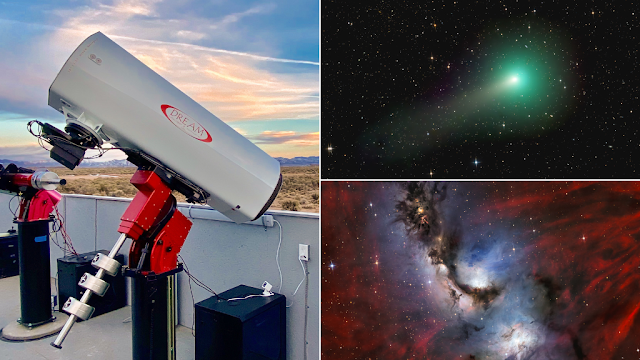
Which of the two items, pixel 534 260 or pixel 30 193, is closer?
pixel 534 260

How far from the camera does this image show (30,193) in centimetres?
226

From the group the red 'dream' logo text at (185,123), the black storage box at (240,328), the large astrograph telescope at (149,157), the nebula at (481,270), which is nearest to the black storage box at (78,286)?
the black storage box at (240,328)

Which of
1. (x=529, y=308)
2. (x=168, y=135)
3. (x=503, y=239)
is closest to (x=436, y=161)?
(x=503, y=239)

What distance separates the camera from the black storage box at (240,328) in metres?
1.46

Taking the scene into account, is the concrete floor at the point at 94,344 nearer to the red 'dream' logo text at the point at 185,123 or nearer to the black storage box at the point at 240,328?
the black storage box at the point at 240,328

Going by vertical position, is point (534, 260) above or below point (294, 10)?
below

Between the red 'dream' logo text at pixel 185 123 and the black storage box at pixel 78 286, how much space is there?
1.71 meters

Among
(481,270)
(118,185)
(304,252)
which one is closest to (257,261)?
(304,252)

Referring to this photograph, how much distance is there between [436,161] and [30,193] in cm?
263

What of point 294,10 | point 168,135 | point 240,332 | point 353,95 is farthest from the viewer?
point 294,10

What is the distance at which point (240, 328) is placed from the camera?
1431 mm

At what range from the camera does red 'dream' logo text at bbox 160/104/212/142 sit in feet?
3.98

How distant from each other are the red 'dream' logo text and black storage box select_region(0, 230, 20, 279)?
11.4ft

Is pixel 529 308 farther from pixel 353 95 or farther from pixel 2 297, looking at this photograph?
pixel 2 297
